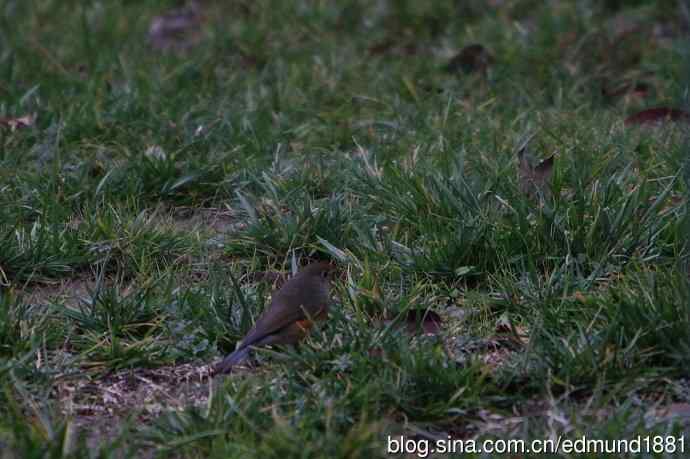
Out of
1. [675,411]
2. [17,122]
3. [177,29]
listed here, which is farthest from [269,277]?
[177,29]

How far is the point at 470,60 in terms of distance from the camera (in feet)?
18.2

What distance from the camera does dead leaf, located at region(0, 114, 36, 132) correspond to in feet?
15.4

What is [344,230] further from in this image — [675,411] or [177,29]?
[177,29]

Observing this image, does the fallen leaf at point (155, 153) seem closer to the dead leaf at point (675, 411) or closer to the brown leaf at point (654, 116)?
the brown leaf at point (654, 116)

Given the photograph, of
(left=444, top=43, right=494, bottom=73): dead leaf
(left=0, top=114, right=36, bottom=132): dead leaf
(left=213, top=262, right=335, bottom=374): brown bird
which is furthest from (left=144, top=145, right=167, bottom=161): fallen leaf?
(left=444, top=43, right=494, bottom=73): dead leaf

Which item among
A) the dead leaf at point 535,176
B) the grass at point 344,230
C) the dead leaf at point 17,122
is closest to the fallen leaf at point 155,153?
the grass at point 344,230

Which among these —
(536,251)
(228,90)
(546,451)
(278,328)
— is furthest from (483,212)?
(228,90)

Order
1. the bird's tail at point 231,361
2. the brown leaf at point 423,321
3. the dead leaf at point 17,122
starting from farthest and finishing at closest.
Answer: the dead leaf at point 17,122, the brown leaf at point 423,321, the bird's tail at point 231,361

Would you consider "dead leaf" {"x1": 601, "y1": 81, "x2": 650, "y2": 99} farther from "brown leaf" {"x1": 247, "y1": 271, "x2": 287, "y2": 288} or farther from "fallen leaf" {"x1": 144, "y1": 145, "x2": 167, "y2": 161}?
"brown leaf" {"x1": 247, "y1": 271, "x2": 287, "y2": 288}

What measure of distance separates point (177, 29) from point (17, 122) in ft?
5.86

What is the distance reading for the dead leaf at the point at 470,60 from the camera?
5.52 m

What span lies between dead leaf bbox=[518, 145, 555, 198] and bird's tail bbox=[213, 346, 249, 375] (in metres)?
1.30

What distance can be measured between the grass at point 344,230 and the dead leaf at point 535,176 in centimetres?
3

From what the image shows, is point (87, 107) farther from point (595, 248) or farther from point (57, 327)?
point (595, 248)
